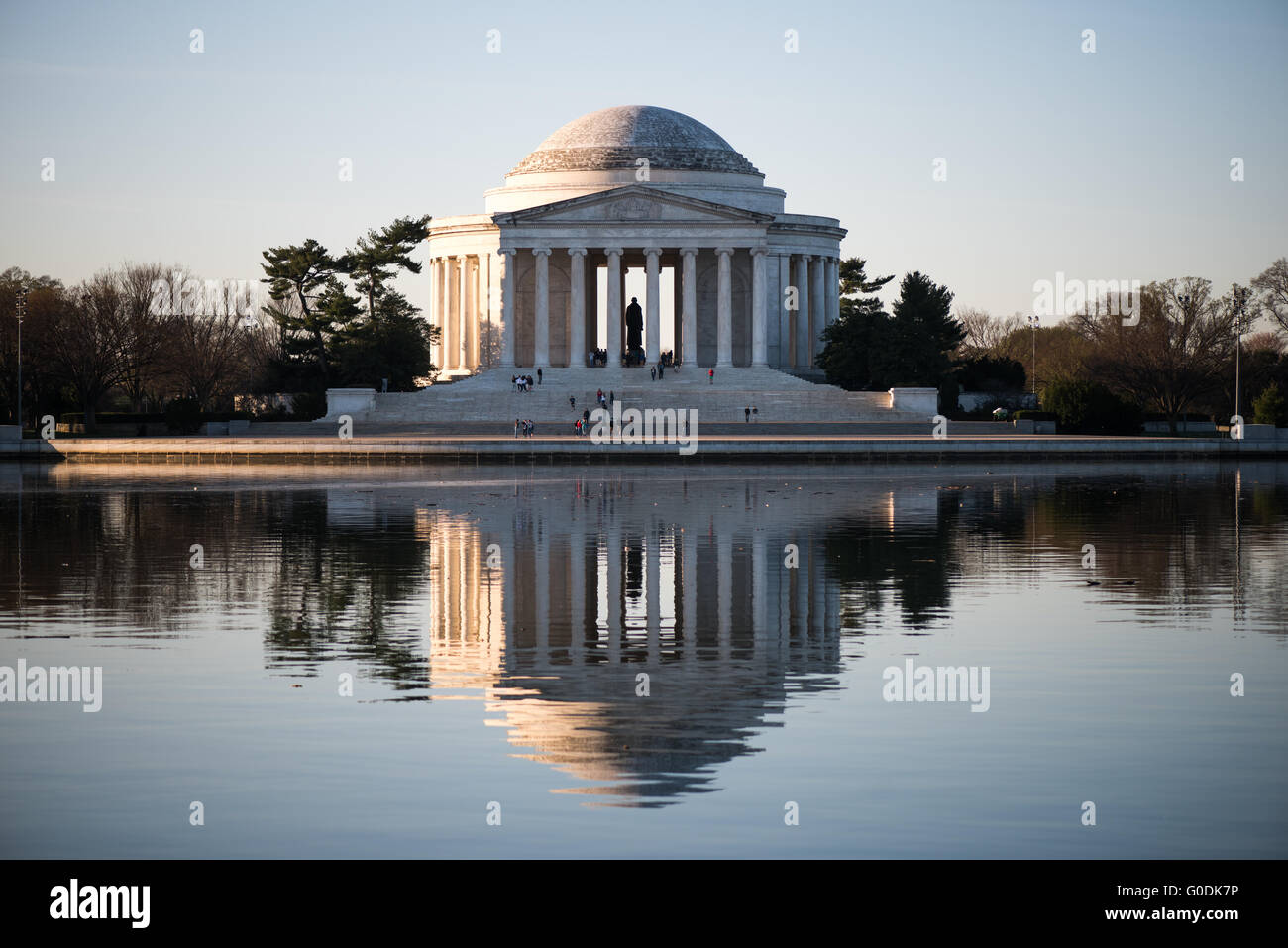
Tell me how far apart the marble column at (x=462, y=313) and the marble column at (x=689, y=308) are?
1791 cm

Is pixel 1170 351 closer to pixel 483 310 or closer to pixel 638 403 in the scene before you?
pixel 638 403

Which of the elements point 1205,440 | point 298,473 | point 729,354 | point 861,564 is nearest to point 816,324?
point 729,354

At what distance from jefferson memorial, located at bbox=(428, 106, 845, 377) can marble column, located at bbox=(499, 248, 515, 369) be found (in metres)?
0.09

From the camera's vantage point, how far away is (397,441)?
6338 centimetres

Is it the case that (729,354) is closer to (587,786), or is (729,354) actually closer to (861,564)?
(861,564)

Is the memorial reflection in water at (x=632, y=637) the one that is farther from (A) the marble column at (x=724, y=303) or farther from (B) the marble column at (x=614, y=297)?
(A) the marble column at (x=724, y=303)

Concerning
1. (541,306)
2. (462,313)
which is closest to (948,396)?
(541,306)

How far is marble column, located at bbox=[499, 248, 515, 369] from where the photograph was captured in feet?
335

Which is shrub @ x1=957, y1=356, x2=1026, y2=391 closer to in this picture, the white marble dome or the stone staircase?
the stone staircase

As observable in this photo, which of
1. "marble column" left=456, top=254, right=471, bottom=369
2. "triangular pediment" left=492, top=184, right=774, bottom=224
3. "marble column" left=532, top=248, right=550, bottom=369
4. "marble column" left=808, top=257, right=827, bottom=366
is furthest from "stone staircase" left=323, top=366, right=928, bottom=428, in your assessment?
"marble column" left=456, top=254, right=471, bottom=369

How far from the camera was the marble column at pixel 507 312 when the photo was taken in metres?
102

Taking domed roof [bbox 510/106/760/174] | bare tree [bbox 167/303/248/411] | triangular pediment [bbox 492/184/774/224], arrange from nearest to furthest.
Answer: triangular pediment [bbox 492/184/774/224] < bare tree [bbox 167/303/248/411] < domed roof [bbox 510/106/760/174]

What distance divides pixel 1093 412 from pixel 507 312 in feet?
130

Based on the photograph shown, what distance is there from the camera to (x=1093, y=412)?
76.3 meters
